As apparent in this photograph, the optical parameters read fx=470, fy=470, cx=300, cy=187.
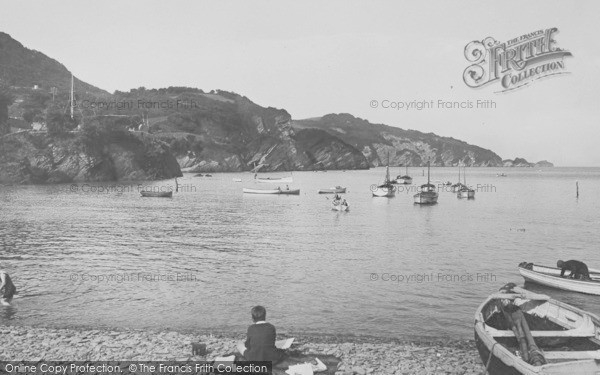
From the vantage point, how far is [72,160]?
138500mm

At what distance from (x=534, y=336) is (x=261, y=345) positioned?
8148 mm

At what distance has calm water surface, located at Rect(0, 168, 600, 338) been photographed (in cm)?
2036

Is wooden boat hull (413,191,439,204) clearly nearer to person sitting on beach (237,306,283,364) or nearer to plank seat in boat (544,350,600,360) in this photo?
plank seat in boat (544,350,600,360)

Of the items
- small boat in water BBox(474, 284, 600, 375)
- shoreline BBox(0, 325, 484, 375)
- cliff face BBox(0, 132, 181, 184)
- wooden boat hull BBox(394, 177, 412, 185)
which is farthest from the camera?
wooden boat hull BBox(394, 177, 412, 185)

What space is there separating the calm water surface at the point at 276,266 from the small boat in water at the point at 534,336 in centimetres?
351

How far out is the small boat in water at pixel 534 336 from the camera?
1104 centimetres

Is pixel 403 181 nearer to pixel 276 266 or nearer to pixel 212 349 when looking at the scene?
pixel 276 266

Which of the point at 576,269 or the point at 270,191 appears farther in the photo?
the point at 270,191

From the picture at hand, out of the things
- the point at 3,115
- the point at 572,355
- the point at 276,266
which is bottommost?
the point at 276,266

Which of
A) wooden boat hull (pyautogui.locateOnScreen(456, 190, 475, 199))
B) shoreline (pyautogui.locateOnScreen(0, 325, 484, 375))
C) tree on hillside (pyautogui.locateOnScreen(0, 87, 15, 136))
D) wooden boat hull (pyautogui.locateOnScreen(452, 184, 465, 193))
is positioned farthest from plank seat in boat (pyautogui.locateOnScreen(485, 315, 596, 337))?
tree on hillside (pyautogui.locateOnScreen(0, 87, 15, 136))

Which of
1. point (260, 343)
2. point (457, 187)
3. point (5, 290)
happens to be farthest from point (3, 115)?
point (260, 343)

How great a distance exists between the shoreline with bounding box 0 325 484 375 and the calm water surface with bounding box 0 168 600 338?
1796mm

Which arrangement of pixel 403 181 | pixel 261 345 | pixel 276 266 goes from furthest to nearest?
pixel 403 181
pixel 276 266
pixel 261 345

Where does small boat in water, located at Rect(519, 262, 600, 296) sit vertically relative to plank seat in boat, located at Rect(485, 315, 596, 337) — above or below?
below
